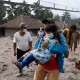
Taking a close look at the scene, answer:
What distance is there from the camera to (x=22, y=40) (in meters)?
7.46

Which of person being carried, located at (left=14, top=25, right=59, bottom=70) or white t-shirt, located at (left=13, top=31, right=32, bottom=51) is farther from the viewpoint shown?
white t-shirt, located at (left=13, top=31, right=32, bottom=51)

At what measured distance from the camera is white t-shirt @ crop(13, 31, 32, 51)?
740 centimetres

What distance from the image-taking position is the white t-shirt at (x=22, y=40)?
740 centimetres

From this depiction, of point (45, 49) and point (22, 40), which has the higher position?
point (45, 49)

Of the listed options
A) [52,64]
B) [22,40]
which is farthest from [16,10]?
[52,64]

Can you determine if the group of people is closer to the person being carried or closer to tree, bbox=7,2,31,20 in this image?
the person being carried

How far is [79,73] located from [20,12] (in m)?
46.9

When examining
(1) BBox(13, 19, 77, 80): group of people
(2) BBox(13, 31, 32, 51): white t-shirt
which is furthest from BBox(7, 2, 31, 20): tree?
(1) BBox(13, 19, 77, 80): group of people

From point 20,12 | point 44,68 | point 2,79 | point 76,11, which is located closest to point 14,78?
point 2,79

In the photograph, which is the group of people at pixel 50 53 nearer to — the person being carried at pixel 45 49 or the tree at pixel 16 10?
the person being carried at pixel 45 49

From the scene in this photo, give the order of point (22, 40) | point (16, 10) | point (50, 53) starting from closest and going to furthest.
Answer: point (50, 53) → point (22, 40) → point (16, 10)

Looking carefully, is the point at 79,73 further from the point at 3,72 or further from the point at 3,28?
the point at 3,28

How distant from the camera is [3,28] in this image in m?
42.2

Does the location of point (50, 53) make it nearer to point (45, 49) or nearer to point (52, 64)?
point (45, 49)
